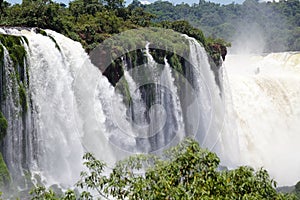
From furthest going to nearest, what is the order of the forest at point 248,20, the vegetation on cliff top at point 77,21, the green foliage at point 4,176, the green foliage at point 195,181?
1. the forest at point 248,20
2. the vegetation on cliff top at point 77,21
3. the green foliage at point 4,176
4. the green foliage at point 195,181

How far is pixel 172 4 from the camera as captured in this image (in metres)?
88.4

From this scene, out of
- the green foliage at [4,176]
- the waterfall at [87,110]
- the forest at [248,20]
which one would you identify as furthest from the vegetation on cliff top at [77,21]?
the forest at [248,20]

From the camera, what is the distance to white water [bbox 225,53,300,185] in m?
23.7

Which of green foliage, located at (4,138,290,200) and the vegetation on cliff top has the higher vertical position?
the vegetation on cliff top

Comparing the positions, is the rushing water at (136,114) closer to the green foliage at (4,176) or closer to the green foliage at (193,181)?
the green foliage at (4,176)

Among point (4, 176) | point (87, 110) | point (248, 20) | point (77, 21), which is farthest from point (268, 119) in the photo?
point (248, 20)

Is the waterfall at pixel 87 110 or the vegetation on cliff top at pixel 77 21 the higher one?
the vegetation on cliff top at pixel 77 21

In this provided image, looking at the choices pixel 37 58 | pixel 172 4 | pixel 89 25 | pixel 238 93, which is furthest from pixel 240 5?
pixel 37 58

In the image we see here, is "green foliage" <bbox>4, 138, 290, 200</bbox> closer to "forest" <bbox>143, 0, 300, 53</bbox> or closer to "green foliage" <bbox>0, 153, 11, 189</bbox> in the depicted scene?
"green foliage" <bbox>0, 153, 11, 189</bbox>

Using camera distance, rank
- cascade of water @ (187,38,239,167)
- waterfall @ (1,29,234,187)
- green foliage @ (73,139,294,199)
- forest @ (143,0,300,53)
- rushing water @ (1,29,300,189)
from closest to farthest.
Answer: green foliage @ (73,139,294,199) < waterfall @ (1,29,234,187) < rushing water @ (1,29,300,189) < cascade of water @ (187,38,239,167) < forest @ (143,0,300,53)

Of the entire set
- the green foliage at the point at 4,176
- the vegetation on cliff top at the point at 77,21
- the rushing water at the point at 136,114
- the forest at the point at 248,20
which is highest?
the forest at the point at 248,20

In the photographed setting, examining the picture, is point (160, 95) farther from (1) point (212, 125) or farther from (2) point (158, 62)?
(1) point (212, 125)

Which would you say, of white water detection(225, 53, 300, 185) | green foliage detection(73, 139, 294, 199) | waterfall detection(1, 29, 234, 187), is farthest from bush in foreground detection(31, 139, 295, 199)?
white water detection(225, 53, 300, 185)

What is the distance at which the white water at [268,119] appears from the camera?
77.8 ft
